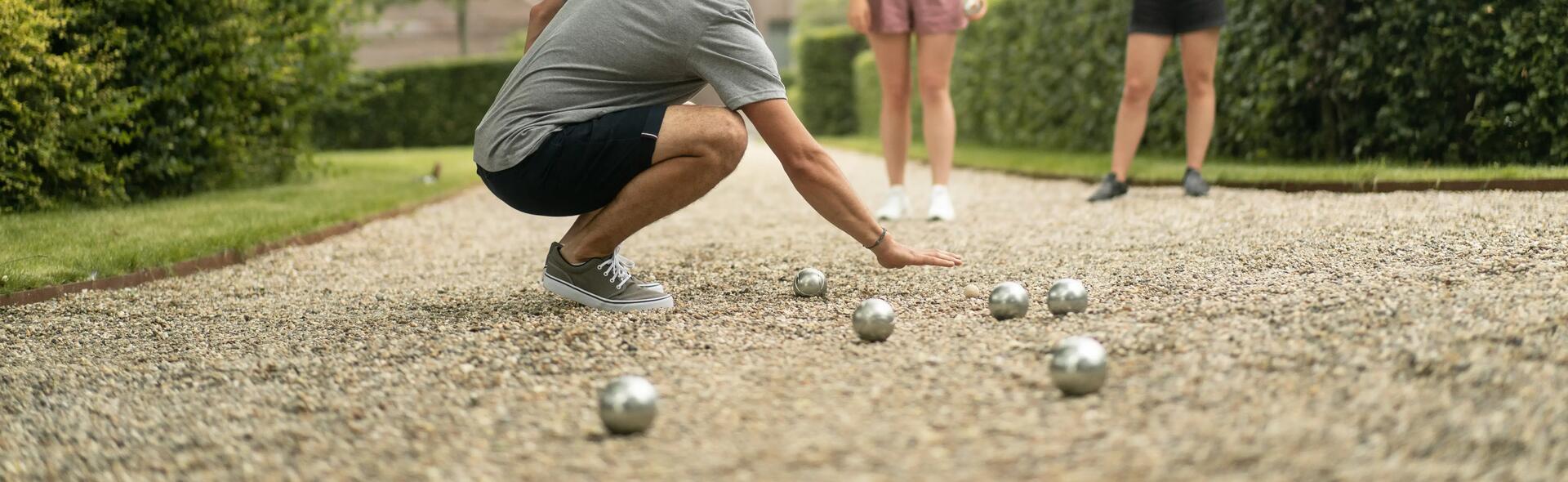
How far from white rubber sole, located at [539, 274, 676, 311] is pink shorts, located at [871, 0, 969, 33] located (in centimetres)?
260

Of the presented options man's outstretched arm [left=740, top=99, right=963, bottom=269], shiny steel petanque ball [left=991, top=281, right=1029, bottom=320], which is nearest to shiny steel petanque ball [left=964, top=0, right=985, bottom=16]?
man's outstretched arm [left=740, top=99, right=963, bottom=269]

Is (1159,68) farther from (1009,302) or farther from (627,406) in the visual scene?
(627,406)

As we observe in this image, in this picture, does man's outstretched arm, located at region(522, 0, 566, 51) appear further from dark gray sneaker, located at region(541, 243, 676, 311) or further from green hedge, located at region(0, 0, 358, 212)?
green hedge, located at region(0, 0, 358, 212)

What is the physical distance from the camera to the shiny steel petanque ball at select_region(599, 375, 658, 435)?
6.77 ft

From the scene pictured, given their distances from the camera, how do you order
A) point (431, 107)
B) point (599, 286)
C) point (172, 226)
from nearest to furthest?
point (599, 286) < point (172, 226) < point (431, 107)

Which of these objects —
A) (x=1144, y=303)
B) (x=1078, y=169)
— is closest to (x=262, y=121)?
(x=1078, y=169)

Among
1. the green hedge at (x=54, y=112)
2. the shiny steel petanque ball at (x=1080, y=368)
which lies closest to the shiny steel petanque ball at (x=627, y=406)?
the shiny steel petanque ball at (x=1080, y=368)

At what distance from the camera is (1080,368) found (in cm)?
213

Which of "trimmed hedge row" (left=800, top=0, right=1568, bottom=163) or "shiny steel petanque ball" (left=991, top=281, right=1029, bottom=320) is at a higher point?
"trimmed hedge row" (left=800, top=0, right=1568, bottom=163)

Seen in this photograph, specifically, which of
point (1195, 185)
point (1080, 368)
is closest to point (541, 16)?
point (1080, 368)

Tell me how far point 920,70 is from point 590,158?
2.88 metres

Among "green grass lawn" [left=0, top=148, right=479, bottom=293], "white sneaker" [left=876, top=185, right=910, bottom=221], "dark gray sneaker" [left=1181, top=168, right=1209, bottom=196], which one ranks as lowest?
"green grass lawn" [left=0, top=148, right=479, bottom=293]

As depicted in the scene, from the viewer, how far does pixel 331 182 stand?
8.62 metres

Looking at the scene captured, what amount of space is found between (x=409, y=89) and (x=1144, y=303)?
58.5ft
